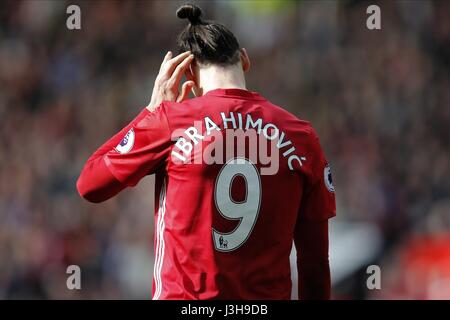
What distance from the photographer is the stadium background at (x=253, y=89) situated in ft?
19.6

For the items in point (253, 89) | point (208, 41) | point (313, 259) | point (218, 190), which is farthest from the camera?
point (253, 89)

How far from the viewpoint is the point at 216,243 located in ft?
7.85

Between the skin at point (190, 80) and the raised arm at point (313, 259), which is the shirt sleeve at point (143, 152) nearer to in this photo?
the skin at point (190, 80)

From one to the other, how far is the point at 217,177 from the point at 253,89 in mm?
4343

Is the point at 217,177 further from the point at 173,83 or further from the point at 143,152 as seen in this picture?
the point at 173,83

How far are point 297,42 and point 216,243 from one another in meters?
4.68

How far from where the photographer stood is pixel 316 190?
257cm

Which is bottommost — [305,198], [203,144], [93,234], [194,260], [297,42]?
[93,234]

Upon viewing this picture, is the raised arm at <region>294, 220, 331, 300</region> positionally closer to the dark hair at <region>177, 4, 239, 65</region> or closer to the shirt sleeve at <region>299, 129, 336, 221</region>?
the shirt sleeve at <region>299, 129, 336, 221</region>

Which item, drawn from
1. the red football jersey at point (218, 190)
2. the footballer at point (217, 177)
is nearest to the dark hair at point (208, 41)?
the footballer at point (217, 177)

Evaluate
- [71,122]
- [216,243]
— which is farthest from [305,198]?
[71,122]

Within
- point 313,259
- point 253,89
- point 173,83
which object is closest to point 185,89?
point 173,83

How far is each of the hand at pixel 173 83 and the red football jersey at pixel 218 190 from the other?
0.10 m

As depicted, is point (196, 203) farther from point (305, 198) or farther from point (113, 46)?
point (113, 46)
